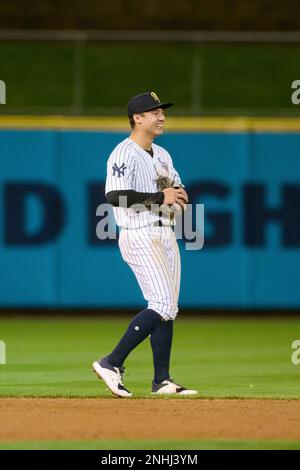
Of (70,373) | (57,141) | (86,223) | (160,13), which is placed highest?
(160,13)

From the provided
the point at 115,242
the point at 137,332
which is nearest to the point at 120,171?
the point at 137,332

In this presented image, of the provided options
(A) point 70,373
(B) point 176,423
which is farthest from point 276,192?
(B) point 176,423

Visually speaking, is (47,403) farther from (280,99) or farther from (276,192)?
(280,99)

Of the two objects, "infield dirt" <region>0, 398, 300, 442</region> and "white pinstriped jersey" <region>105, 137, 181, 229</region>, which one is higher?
A: "white pinstriped jersey" <region>105, 137, 181, 229</region>

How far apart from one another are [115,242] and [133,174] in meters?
6.26

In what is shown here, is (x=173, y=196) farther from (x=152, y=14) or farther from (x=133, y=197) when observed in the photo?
(x=152, y=14)

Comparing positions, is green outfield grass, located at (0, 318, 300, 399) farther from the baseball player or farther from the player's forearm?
the player's forearm

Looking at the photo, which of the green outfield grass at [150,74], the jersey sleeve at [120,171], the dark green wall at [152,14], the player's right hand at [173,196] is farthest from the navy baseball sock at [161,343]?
the dark green wall at [152,14]

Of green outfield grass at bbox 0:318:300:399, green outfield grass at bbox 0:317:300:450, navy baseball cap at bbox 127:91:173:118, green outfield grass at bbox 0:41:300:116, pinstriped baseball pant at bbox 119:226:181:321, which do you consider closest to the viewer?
pinstriped baseball pant at bbox 119:226:181:321

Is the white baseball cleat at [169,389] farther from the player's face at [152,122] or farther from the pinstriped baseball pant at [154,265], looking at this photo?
the player's face at [152,122]

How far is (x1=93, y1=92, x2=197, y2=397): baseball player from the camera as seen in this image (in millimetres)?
7812

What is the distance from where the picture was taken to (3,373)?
9398 millimetres

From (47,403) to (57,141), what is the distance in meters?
6.79

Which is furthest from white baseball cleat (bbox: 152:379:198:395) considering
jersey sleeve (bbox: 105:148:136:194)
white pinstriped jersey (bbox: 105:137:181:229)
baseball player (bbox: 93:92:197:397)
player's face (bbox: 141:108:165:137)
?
player's face (bbox: 141:108:165:137)
